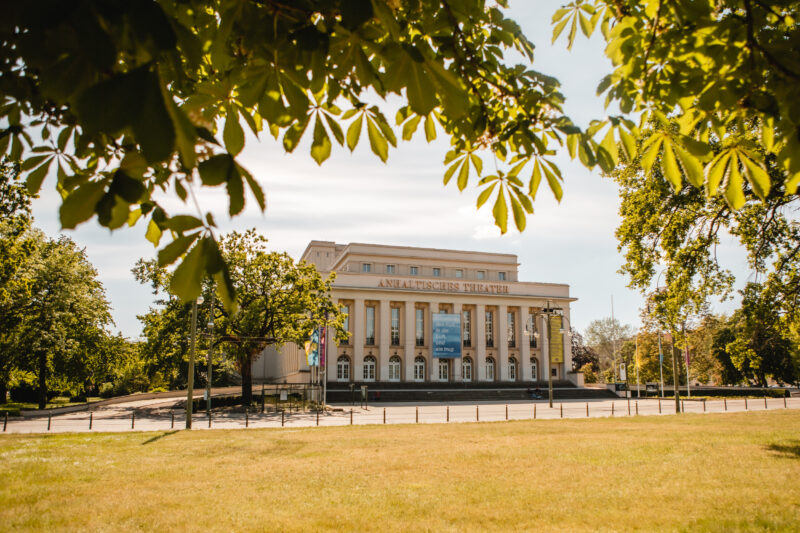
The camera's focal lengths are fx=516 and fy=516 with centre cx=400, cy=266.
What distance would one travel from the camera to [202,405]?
38.3 metres

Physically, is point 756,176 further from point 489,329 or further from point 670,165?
point 489,329

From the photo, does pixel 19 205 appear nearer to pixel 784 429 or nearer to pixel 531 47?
pixel 531 47

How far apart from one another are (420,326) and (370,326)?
6.33 metres

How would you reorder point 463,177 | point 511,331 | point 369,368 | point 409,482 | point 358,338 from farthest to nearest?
1. point 511,331
2. point 369,368
3. point 358,338
4. point 409,482
5. point 463,177

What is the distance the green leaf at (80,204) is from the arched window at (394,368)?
59.7 meters

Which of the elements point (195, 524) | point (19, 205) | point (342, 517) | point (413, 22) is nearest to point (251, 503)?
point (195, 524)

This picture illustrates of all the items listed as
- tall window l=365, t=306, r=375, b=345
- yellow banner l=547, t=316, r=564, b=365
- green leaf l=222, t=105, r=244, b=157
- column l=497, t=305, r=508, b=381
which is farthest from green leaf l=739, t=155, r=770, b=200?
column l=497, t=305, r=508, b=381

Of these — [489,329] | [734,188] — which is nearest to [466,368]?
[489,329]

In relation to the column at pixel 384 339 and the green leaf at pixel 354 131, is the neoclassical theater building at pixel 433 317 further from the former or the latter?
the green leaf at pixel 354 131

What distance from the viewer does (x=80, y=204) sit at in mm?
1444

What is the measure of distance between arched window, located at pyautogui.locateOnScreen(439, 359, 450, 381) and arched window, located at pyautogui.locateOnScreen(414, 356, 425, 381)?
2034 millimetres

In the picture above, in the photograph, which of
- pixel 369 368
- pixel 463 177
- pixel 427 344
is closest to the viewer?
pixel 463 177

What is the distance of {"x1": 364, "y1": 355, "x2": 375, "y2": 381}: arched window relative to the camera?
58781 mm

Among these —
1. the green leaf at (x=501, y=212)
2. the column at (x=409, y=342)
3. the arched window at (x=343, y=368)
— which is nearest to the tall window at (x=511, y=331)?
the column at (x=409, y=342)
